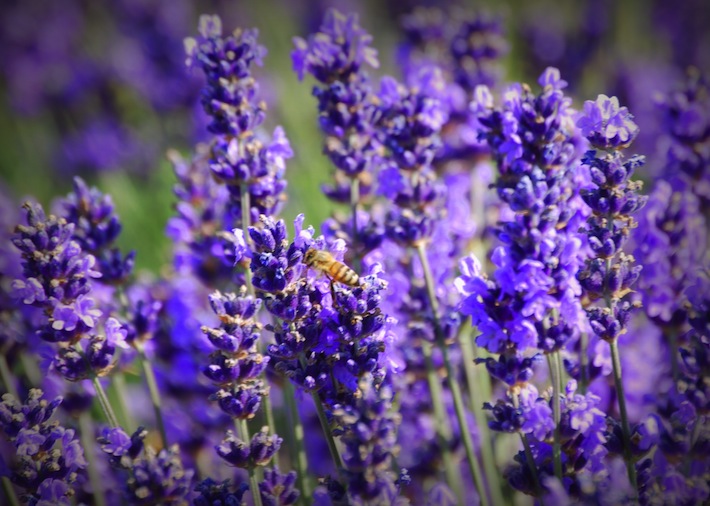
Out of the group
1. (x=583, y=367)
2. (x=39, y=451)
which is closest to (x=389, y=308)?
(x=583, y=367)

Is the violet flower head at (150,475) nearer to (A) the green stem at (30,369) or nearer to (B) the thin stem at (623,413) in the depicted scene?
(A) the green stem at (30,369)

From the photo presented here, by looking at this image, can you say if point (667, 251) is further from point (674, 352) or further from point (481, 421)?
point (481, 421)

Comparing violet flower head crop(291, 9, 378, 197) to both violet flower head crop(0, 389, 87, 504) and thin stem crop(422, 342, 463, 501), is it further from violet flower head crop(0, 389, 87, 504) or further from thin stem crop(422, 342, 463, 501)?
violet flower head crop(0, 389, 87, 504)

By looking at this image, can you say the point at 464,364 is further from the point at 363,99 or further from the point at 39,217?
the point at 39,217

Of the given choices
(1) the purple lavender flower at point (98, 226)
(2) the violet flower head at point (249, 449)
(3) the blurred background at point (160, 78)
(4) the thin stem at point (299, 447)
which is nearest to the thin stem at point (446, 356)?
(4) the thin stem at point (299, 447)

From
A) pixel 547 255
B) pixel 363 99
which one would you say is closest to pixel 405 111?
pixel 363 99

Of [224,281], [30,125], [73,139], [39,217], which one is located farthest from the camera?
[30,125]
